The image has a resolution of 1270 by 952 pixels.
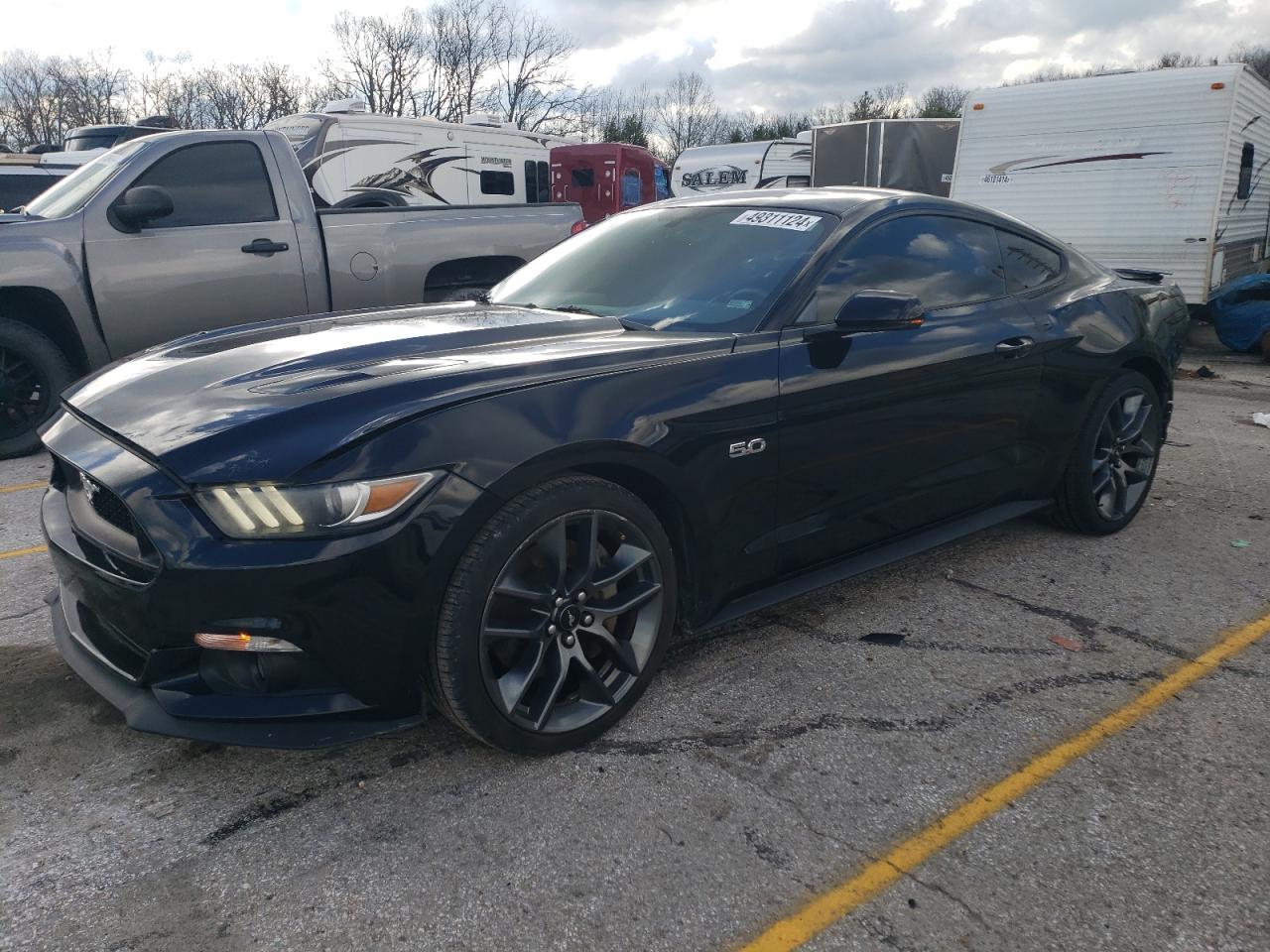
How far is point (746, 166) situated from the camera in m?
21.1

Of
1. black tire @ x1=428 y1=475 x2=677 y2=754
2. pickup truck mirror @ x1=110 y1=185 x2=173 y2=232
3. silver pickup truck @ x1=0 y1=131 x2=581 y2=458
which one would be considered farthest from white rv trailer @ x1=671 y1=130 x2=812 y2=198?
black tire @ x1=428 y1=475 x2=677 y2=754

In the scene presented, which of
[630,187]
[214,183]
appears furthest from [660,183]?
[214,183]

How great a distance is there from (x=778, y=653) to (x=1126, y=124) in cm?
1026

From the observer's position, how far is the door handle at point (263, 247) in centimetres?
646

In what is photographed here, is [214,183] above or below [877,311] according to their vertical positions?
above

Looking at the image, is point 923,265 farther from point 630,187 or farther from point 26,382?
point 630,187

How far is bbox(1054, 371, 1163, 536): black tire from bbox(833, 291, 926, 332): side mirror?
1.66 meters

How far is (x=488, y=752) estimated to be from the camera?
2727 mm

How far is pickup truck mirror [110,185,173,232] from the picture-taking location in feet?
19.0

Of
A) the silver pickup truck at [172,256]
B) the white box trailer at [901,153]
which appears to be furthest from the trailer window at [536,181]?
the silver pickup truck at [172,256]

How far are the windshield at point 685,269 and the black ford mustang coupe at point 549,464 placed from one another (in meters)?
0.02

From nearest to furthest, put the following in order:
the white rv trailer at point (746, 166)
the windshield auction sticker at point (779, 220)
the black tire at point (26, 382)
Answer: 1. the windshield auction sticker at point (779, 220)
2. the black tire at point (26, 382)
3. the white rv trailer at point (746, 166)

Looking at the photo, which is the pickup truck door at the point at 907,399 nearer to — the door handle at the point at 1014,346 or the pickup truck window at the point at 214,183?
the door handle at the point at 1014,346

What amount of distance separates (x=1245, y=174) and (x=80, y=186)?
38.6 ft
